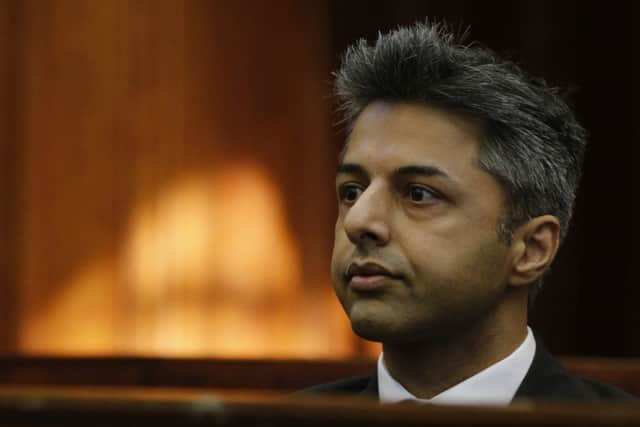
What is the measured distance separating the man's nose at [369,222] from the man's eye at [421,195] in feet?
0.14

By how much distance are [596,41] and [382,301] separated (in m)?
3.34

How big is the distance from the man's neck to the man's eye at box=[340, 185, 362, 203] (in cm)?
25

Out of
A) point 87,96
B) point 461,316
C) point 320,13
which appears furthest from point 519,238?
point 320,13

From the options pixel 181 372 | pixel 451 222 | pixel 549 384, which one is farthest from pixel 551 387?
pixel 181 372

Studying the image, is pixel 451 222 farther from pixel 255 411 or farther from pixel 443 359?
pixel 255 411

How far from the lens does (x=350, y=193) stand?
185 cm

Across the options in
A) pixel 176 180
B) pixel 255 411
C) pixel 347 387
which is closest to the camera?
pixel 255 411

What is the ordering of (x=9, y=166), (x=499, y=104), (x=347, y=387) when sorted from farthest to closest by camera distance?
(x=9, y=166)
(x=347, y=387)
(x=499, y=104)

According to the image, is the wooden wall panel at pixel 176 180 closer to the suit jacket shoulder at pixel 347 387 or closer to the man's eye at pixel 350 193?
the suit jacket shoulder at pixel 347 387

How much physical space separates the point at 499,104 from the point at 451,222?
22 cm

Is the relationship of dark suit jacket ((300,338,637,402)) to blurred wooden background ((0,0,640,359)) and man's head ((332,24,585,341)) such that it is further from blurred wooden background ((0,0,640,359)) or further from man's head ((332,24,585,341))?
blurred wooden background ((0,0,640,359))

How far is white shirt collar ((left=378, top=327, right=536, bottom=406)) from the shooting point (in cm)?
175

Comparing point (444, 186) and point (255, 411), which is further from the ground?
point (444, 186)

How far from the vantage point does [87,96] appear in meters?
4.38
